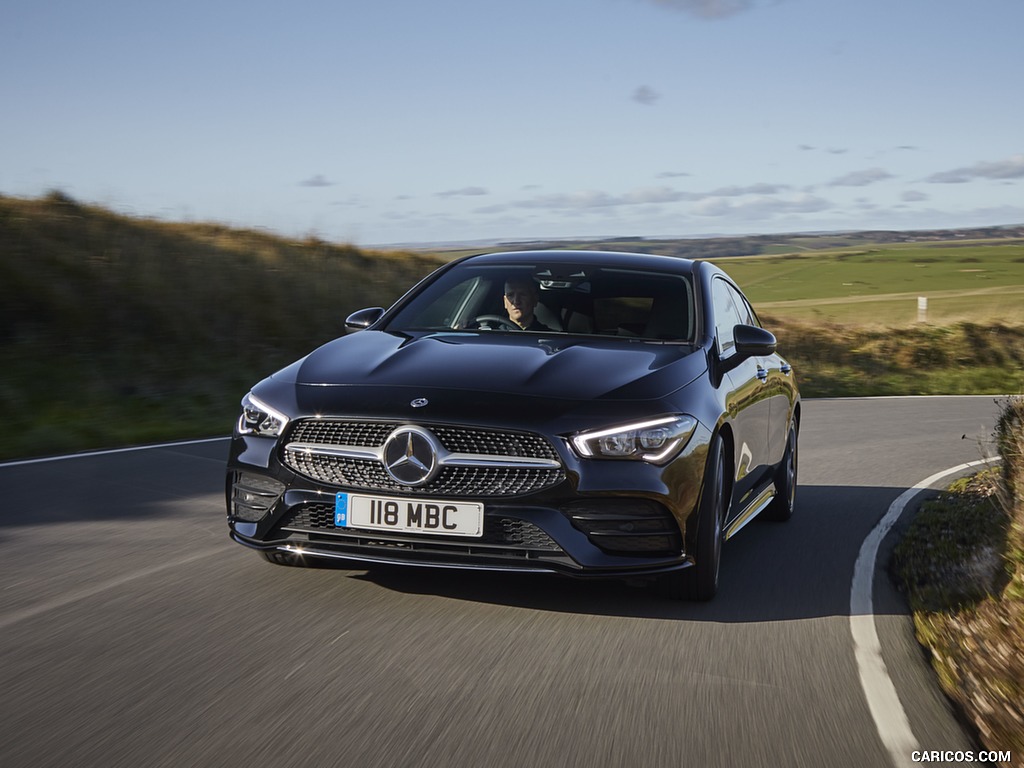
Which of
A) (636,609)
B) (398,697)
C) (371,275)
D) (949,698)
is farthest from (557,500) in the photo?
(371,275)

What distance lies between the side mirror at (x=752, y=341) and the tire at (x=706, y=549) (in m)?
0.93

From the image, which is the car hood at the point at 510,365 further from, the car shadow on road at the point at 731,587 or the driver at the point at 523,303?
the car shadow on road at the point at 731,587

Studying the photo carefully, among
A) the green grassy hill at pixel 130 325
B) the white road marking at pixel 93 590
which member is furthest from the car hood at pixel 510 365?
the green grassy hill at pixel 130 325

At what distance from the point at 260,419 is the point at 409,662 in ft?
4.55

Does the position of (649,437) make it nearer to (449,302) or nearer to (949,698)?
(949,698)

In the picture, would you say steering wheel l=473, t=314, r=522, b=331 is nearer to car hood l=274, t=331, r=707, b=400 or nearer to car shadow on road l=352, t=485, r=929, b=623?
car hood l=274, t=331, r=707, b=400

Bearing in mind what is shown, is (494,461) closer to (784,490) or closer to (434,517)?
(434,517)

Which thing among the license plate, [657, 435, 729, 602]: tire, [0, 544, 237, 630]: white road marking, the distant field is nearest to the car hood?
[657, 435, 729, 602]: tire

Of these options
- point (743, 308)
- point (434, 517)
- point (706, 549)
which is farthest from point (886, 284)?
point (434, 517)

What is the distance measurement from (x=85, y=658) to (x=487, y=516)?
1.55 meters

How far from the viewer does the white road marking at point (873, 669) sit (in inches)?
153

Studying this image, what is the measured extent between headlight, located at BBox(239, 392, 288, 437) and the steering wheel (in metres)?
1.49

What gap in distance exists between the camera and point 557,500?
496cm

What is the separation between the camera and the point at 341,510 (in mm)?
5039
